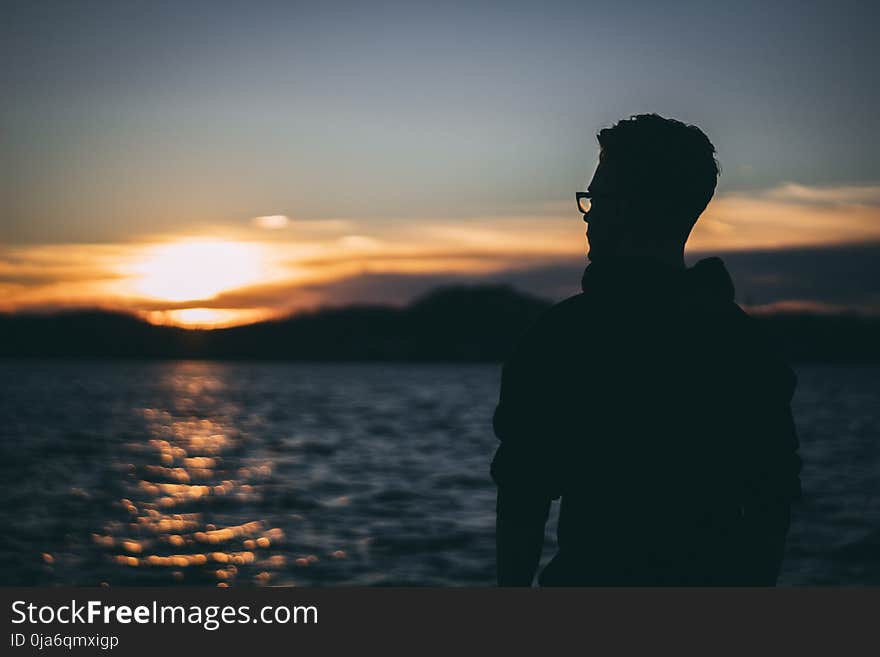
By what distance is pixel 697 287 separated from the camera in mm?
2145

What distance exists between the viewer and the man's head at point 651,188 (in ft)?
7.21

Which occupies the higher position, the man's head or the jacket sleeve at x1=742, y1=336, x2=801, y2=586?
the man's head

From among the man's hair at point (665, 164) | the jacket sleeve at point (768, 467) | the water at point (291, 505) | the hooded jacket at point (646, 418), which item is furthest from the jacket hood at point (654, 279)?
the water at point (291, 505)

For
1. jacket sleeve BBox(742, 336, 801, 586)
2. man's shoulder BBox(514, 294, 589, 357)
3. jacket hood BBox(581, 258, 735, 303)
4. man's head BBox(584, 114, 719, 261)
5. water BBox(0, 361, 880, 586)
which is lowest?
water BBox(0, 361, 880, 586)

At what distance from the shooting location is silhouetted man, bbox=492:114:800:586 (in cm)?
212

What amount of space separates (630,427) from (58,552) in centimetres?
2020

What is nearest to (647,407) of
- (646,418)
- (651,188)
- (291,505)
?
(646,418)

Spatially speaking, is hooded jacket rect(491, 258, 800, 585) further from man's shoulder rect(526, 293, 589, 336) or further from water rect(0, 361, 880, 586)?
water rect(0, 361, 880, 586)

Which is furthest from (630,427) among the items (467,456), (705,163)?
(467,456)

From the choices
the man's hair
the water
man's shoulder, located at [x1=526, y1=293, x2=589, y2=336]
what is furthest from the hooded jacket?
the water

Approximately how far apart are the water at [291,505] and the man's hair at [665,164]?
47.1ft

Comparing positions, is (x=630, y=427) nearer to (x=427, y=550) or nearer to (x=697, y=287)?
(x=697, y=287)

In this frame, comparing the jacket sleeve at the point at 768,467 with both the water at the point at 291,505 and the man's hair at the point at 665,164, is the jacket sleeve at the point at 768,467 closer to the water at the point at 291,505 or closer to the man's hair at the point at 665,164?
the man's hair at the point at 665,164

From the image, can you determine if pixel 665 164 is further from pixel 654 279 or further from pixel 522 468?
pixel 522 468
